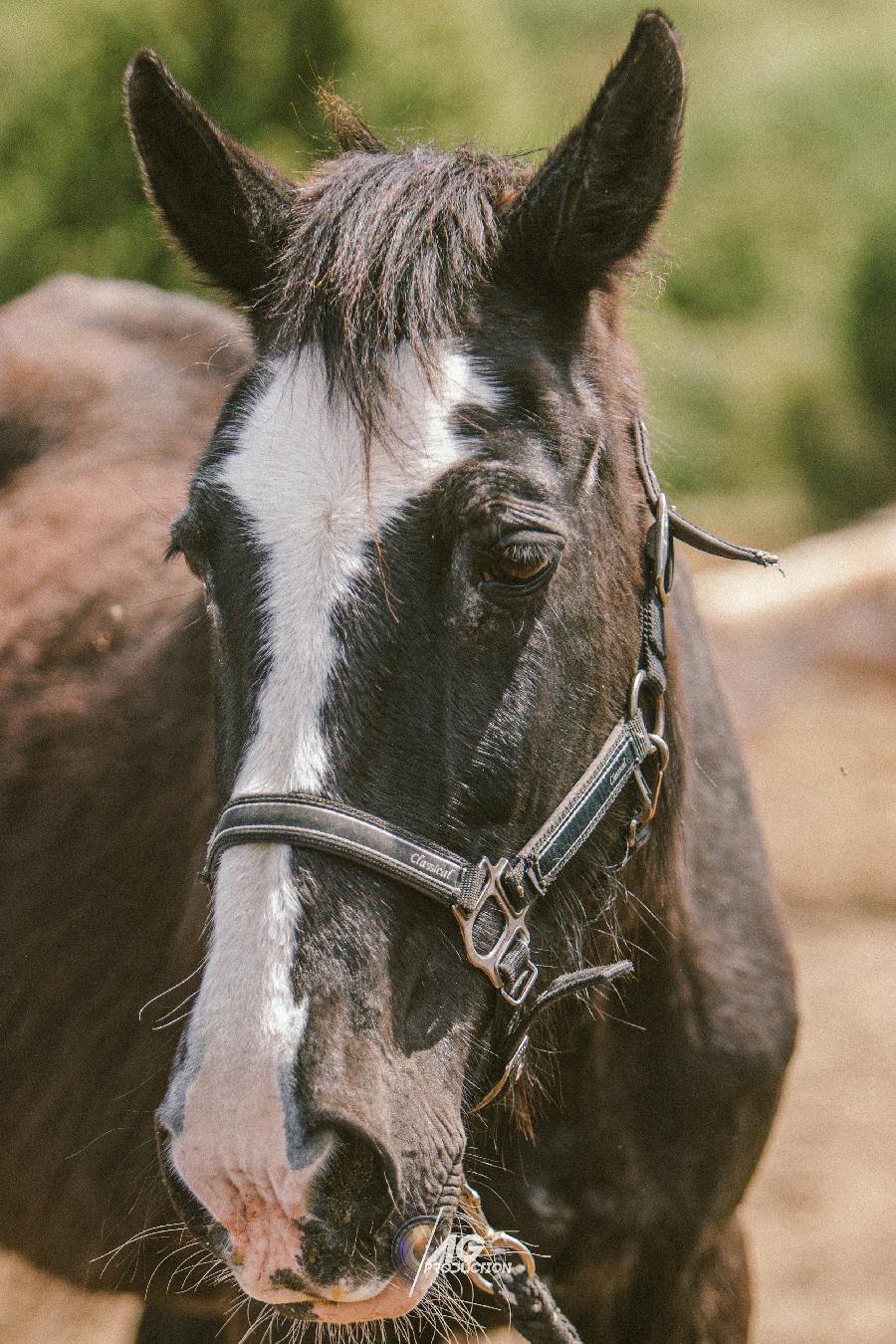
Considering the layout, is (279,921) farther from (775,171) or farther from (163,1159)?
(775,171)

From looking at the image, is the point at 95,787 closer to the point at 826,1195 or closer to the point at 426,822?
the point at 426,822

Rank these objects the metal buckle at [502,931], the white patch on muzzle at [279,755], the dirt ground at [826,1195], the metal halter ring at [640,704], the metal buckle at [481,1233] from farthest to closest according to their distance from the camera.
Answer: the dirt ground at [826,1195] < the metal halter ring at [640,704] < the metal buckle at [481,1233] < the metal buckle at [502,931] < the white patch on muzzle at [279,755]

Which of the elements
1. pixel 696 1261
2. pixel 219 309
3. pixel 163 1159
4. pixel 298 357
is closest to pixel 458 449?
pixel 298 357

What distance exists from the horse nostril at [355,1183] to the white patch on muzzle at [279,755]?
0.03 metres

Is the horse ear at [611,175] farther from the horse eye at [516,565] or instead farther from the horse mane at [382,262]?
the horse eye at [516,565]

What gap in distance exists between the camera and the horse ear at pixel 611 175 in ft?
5.83

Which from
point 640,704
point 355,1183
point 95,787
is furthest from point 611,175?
point 95,787

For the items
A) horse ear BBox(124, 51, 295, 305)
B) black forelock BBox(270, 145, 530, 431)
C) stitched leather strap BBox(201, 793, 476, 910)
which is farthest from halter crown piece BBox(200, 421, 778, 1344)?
horse ear BBox(124, 51, 295, 305)

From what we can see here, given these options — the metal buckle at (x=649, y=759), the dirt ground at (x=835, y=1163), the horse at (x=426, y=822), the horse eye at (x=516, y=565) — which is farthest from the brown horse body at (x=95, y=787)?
the dirt ground at (x=835, y=1163)

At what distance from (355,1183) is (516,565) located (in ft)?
2.52

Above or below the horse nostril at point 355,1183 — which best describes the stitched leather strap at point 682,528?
above

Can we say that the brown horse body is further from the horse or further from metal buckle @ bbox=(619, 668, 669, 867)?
metal buckle @ bbox=(619, 668, 669, 867)

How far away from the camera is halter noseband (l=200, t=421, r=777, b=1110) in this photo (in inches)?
61.7

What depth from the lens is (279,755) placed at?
1.60 m
